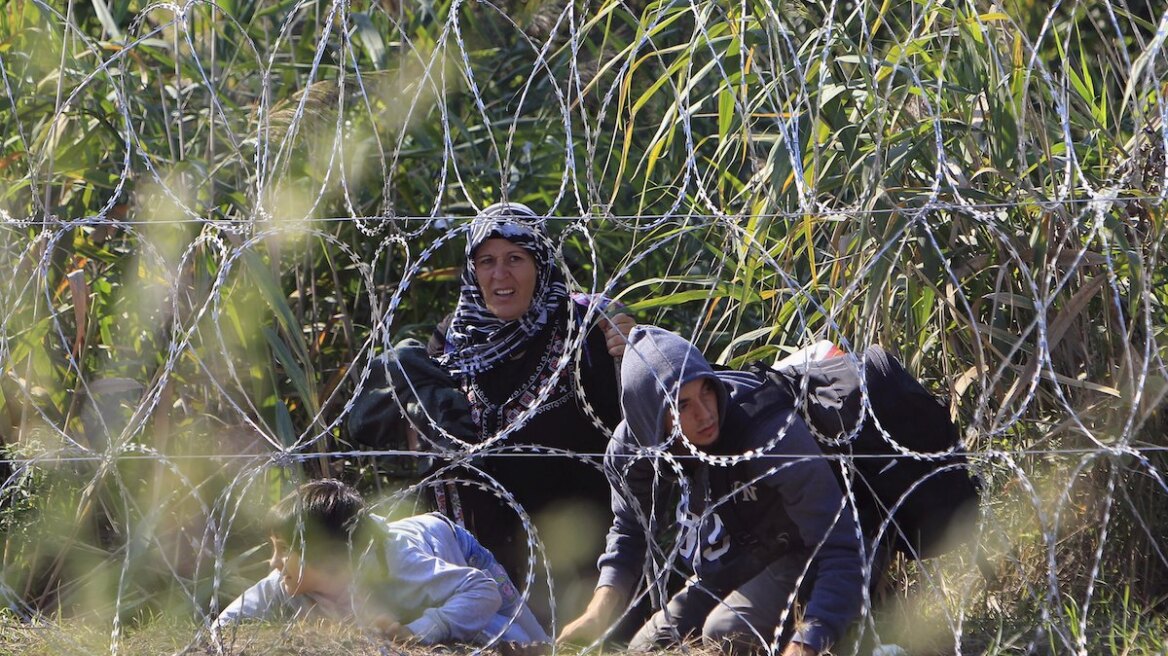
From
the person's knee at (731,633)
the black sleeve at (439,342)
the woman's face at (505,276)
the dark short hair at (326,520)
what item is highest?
the woman's face at (505,276)

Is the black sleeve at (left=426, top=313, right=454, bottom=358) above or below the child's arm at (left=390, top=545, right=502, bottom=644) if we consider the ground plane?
above

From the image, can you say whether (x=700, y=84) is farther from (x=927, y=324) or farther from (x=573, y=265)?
(x=927, y=324)

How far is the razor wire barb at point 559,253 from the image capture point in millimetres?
2355

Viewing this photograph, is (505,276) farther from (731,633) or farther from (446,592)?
(731,633)

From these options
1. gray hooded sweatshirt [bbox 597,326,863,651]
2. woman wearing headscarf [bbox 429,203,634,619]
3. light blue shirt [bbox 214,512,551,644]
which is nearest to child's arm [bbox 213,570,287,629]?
light blue shirt [bbox 214,512,551,644]

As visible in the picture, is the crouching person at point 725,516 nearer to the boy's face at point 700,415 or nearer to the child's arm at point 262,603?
the boy's face at point 700,415

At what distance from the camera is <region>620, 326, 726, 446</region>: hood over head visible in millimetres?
2332

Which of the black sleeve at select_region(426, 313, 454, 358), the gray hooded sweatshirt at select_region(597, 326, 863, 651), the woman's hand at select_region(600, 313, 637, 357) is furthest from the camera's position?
the black sleeve at select_region(426, 313, 454, 358)

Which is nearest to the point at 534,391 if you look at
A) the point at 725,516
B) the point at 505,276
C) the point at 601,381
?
the point at 601,381

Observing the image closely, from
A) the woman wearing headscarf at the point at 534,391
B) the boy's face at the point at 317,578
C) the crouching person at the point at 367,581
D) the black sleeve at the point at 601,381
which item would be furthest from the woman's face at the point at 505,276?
the boy's face at the point at 317,578

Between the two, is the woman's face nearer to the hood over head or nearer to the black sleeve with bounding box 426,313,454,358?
the black sleeve with bounding box 426,313,454,358

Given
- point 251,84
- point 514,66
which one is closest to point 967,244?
point 514,66

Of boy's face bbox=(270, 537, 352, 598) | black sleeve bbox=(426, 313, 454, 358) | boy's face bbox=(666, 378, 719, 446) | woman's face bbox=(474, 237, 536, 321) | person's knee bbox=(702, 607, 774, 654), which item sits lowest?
person's knee bbox=(702, 607, 774, 654)

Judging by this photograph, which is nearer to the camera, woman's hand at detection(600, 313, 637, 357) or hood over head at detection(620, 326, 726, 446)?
hood over head at detection(620, 326, 726, 446)
